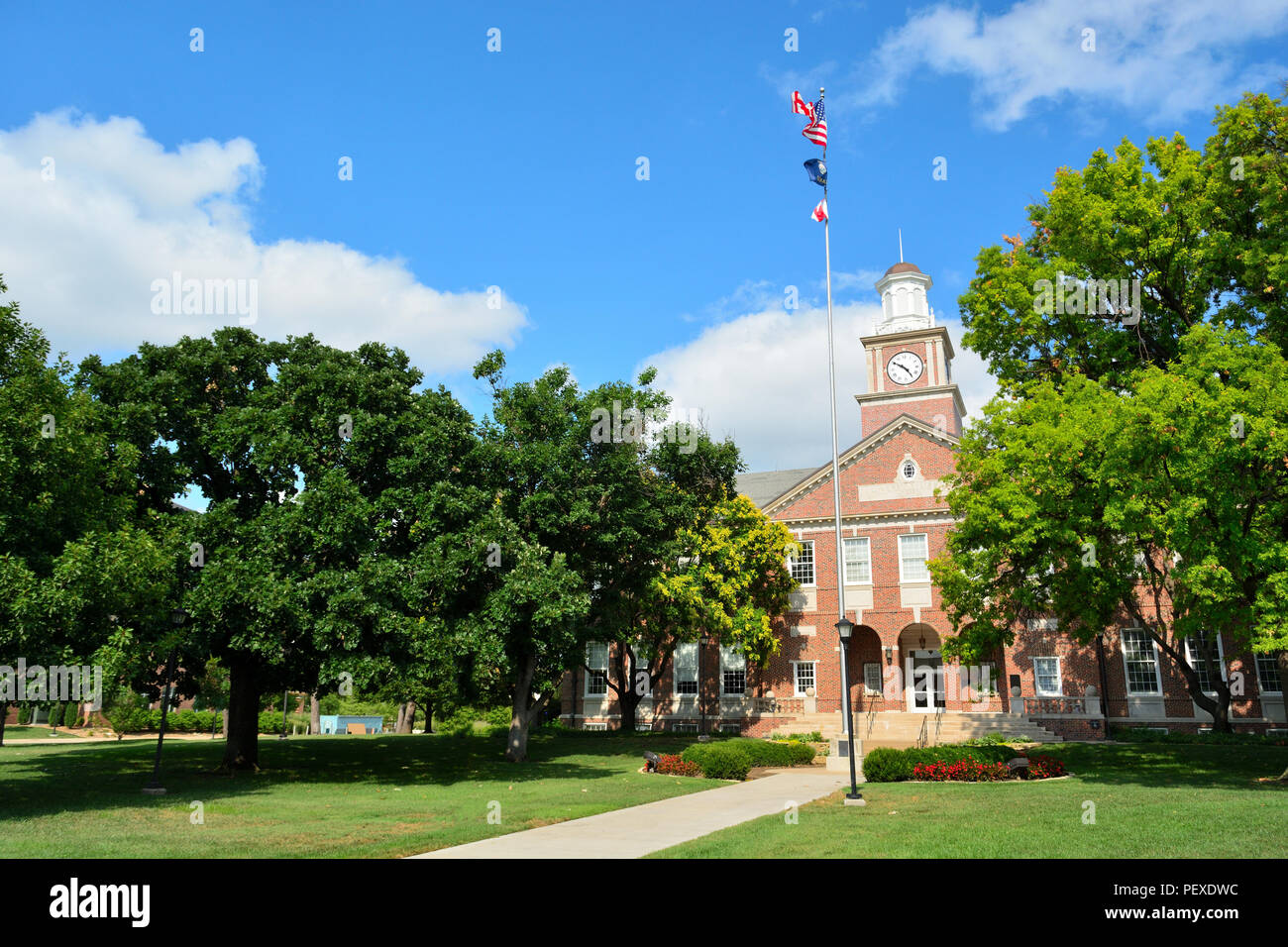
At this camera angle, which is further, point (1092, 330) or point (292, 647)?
point (1092, 330)

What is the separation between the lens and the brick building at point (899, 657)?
34406mm

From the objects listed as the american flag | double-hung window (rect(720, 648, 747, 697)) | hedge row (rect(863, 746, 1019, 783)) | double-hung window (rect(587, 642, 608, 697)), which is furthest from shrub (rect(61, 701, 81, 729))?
the american flag

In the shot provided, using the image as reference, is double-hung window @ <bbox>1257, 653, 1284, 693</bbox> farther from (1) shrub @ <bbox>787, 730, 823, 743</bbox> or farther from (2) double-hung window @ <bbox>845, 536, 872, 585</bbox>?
(1) shrub @ <bbox>787, 730, 823, 743</bbox>

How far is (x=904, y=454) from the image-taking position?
130 ft

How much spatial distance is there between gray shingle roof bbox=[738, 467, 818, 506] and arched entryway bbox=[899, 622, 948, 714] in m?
11.5

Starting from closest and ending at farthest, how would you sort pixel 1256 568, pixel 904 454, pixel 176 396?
pixel 1256 568 → pixel 176 396 → pixel 904 454

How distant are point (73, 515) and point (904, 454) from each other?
3292 cm

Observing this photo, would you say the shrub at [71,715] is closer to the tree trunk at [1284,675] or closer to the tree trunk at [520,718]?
the tree trunk at [520,718]

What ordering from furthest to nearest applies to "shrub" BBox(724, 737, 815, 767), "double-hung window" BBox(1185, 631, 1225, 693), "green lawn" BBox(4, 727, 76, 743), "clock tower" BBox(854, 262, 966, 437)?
"clock tower" BBox(854, 262, 966, 437), "green lawn" BBox(4, 727, 76, 743), "double-hung window" BBox(1185, 631, 1225, 693), "shrub" BBox(724, 737, 815, 767)

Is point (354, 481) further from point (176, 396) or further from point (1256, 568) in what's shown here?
point (1256, 568)

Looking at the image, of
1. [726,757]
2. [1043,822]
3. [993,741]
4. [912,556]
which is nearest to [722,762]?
[726,757]

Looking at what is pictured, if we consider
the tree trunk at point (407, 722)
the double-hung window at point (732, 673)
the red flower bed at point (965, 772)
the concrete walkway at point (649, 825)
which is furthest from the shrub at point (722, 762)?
the tree trunk at point (407, 722)

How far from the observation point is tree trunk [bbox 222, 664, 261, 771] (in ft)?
73.9

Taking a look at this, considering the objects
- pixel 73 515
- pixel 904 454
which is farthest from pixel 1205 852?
pixel 904 454
